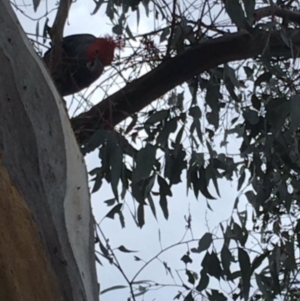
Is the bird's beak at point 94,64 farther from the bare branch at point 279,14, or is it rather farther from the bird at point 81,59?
the bare branch at point 279,14

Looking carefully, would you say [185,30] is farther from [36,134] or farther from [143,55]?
[36,134]

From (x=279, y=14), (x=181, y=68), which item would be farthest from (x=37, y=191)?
(x=279, y=14)

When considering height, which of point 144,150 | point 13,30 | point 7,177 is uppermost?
point 144,150

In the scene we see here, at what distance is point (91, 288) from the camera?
88 cm

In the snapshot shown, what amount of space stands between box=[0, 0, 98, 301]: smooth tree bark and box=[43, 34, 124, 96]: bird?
0.60 meters

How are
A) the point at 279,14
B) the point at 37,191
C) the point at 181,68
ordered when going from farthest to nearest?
the point at 279,14 < the point at 181,68 < the point at 37,191

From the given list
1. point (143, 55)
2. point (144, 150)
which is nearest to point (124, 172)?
point (144, 150)

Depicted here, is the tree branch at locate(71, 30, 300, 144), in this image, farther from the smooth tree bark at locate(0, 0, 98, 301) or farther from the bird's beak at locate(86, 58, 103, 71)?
the smooth tree bark at locate(0, 0, 98, 301)

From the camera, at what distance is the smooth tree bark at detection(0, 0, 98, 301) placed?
75 centimetres

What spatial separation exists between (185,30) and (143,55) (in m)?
0.11

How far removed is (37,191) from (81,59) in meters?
0.78

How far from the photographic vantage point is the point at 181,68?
152 cm

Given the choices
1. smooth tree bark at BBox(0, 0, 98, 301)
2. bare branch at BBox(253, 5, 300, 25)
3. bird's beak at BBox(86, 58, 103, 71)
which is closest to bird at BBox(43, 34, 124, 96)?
bird's beak at BBox(86, 58, 103, 71)

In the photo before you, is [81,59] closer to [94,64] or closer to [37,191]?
[94,64]
